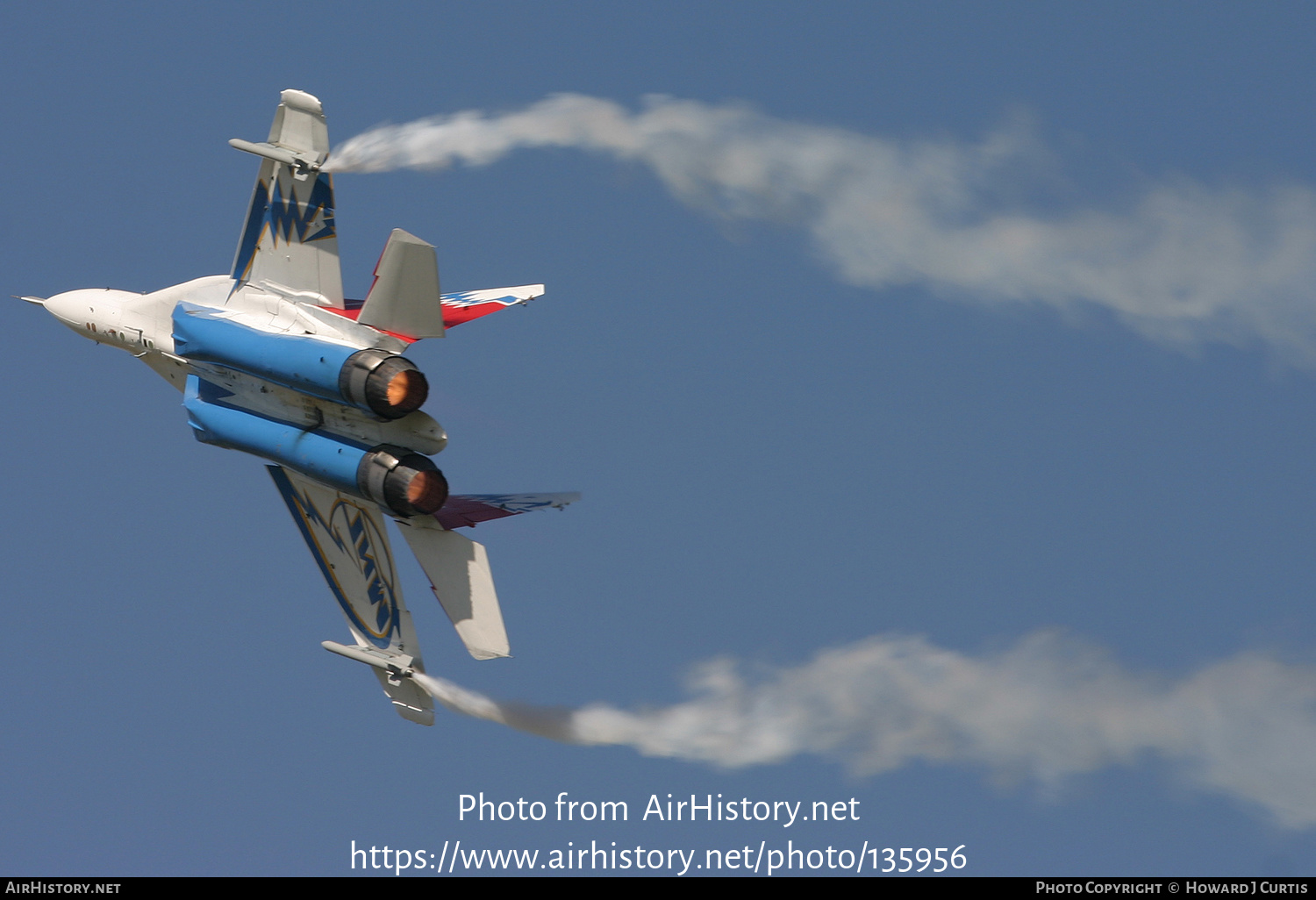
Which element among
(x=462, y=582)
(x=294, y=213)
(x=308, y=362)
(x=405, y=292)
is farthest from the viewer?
(x=294, y=213)

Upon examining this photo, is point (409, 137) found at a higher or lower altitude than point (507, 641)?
higher

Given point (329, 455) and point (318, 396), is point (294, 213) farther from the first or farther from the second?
point (329, 455)

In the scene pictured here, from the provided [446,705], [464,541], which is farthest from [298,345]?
[446,705]

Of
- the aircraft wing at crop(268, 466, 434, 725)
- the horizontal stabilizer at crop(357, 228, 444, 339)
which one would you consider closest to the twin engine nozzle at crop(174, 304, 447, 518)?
the horizontal stabilizer at crop(357, 228, 444, 339)

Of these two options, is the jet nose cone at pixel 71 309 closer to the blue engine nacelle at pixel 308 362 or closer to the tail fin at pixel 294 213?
the blue engine nacelle at pixel 308 362

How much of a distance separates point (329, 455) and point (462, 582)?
2743 mm

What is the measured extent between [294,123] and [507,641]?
27.2 feet

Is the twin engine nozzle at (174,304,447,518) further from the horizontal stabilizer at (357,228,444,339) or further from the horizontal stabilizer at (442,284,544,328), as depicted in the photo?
the horizontal stabilizer at (442,284,544,328)

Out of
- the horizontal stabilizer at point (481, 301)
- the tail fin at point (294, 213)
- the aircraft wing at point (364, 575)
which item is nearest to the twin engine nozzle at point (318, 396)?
the tail fin at point (294, 213)

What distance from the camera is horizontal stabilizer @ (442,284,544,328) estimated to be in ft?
110

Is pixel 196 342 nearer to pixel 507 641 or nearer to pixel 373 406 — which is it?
pixel 373 406

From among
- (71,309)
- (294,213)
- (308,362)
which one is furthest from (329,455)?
(71,309)

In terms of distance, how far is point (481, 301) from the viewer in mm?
34438

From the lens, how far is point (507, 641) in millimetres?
32344
